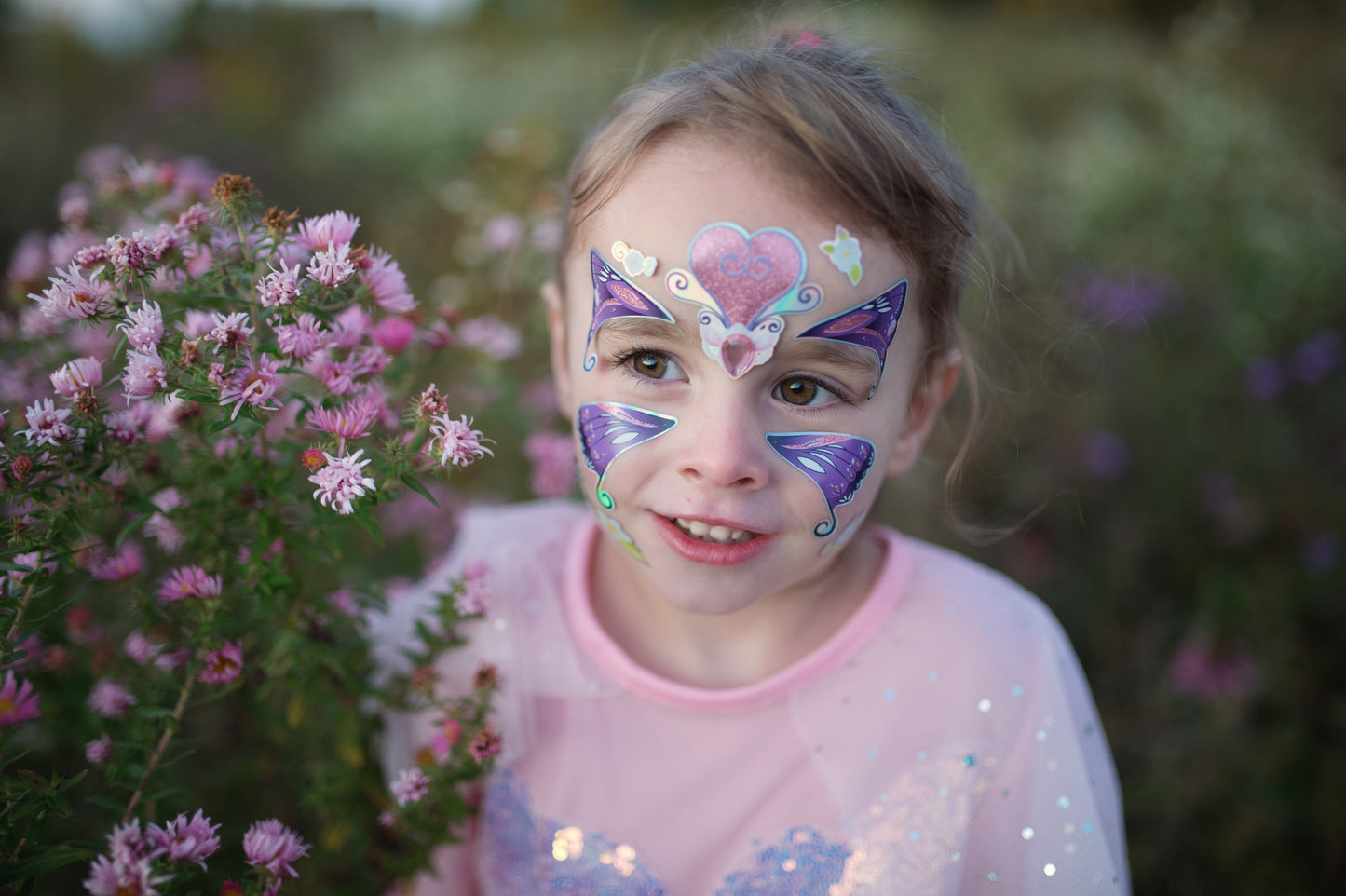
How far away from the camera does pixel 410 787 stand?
4.63 ft

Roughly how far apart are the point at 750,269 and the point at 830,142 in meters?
0.24

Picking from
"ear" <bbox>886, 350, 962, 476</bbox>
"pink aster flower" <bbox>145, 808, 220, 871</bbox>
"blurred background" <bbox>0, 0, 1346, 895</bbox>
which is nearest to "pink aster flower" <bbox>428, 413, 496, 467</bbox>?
"pink aster flower" <bbox>145, 808, 220, 871</bbox>

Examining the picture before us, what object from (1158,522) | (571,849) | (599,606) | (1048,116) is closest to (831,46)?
(599,606)

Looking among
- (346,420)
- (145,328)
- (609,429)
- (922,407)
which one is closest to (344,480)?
(346,420)

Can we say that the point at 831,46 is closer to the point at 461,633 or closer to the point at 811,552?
the point at 811,552

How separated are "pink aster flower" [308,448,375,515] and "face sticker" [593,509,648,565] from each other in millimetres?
448

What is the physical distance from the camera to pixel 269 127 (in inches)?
302

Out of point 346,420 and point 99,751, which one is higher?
point 346,420

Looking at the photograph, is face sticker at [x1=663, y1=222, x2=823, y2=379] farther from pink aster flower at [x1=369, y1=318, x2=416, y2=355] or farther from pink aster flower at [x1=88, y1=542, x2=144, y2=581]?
pink aster flower at [x1=88, y1=542, x2=144, y2=581]

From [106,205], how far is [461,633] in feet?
3.84

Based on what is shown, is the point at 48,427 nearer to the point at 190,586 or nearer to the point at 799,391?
the point at 190,586

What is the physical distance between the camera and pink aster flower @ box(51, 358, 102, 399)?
118cm

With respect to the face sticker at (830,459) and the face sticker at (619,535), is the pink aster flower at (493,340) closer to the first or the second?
the face sticker at (619,535)

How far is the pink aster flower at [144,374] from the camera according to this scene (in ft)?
3.67
